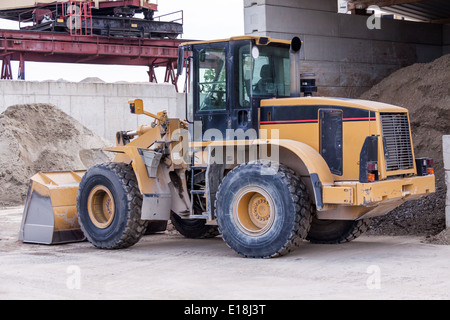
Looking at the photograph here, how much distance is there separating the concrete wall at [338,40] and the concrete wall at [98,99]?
13252 millimetres

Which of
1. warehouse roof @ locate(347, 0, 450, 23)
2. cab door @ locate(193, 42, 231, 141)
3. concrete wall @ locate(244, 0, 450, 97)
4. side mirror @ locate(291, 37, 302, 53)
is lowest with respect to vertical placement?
cab door @ locate(193, 42, 231, 141)

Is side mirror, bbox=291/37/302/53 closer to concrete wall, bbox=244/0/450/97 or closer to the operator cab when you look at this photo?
the operator cab

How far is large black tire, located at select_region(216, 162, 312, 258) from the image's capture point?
8.84 m

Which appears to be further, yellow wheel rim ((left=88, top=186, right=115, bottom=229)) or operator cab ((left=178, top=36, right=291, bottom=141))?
yellow wheel rim ((left=88, top=186, right=115, bottom=229))

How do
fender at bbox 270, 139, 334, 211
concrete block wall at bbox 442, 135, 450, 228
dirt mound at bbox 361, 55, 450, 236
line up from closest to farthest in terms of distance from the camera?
fender at bbox 270, 139, 334, 211 → concrete block wall at bbox 442, 135, 450, 228 → dirt mound at bbox 361, 55, 450, 236

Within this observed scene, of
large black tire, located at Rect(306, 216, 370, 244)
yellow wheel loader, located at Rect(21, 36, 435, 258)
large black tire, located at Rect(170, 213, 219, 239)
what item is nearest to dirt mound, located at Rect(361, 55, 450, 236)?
large black tire, located at Rect(306, 216, 370, 244)

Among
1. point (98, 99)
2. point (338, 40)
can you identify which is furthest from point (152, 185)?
point (98, 99)

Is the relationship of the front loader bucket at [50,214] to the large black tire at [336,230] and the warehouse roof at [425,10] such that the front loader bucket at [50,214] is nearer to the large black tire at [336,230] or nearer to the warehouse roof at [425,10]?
the large black tire at [336,230]

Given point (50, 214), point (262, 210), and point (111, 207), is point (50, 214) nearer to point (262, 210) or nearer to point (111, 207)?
point (111, 207)

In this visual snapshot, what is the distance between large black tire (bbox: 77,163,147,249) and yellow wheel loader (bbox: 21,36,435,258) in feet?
0.05
